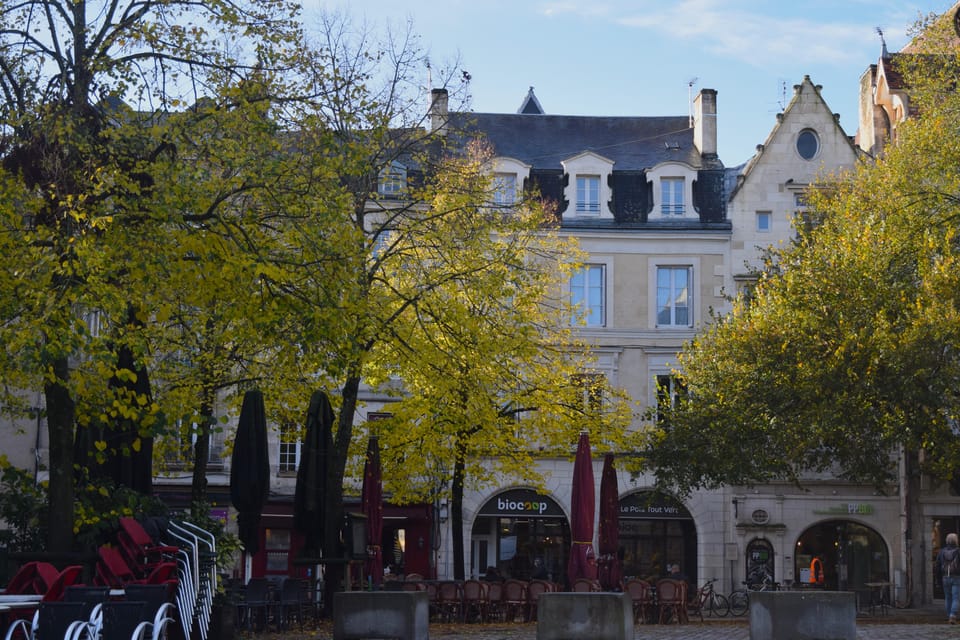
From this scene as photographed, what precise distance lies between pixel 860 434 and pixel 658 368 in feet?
38.0

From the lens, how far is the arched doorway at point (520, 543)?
37.9 metres

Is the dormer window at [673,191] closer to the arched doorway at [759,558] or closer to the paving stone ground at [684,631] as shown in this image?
the arched doorway at [759,558]

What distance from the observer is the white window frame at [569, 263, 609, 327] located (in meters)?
38.1

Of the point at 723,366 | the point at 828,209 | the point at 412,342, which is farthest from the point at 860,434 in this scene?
the point at 412,342

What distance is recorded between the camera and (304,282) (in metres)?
16.4

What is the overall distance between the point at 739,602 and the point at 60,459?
21135 mm

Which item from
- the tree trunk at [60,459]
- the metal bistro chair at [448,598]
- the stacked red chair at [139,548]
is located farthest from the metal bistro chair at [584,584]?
the tree trunk at [60,459]

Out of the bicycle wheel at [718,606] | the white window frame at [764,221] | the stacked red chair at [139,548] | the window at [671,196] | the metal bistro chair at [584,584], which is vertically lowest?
the bicycle wheel at [718,606]

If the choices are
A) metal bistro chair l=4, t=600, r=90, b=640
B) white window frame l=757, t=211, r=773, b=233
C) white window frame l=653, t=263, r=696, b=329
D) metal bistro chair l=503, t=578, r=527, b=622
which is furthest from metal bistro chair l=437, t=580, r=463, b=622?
white window frame l=757, t=211, r=773, b=233

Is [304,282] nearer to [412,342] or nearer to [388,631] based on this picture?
[388,631]

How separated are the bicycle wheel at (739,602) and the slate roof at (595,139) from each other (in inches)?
537

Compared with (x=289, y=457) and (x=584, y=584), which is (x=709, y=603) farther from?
(x=289, y=457)

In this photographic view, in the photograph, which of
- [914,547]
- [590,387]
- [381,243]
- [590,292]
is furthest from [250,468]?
[914,547]

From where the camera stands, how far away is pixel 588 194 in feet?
129
